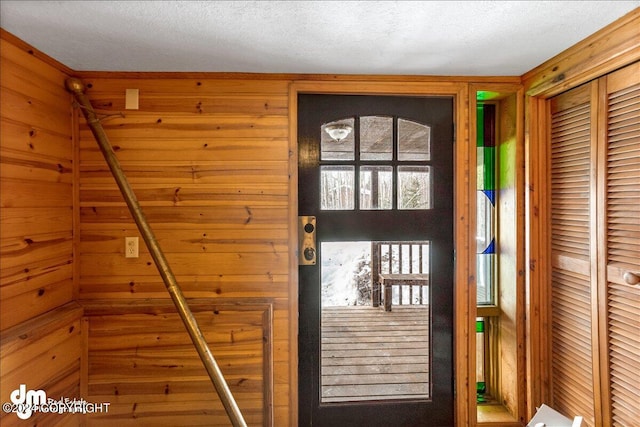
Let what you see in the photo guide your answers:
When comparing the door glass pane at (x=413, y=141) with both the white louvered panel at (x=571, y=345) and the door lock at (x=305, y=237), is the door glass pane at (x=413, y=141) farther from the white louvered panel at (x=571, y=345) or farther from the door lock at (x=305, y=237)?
the white louvered panel at (x=571, y=345)

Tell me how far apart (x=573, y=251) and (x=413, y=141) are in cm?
96

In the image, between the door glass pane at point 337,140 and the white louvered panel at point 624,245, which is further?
the door glass pane at point 337,140

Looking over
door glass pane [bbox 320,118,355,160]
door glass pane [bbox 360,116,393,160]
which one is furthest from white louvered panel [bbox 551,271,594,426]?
door glass pane [bbox 320,118,355,160]

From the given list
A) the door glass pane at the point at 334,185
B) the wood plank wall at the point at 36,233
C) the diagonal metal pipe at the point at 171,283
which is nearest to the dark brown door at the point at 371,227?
the door glass pane at the point at 334,185

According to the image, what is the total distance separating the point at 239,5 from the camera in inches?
50.4

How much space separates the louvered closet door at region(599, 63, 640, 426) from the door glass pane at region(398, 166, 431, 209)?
0.79 meters

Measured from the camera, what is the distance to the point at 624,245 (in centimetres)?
146

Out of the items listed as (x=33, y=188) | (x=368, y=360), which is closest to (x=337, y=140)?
(x=368, y=360)

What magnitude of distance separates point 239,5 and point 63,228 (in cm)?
138

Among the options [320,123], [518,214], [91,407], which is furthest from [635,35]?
[91,407]

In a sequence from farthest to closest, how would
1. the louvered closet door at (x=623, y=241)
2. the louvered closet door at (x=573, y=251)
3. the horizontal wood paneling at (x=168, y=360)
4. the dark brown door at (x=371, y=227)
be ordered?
1. the dark brown door at (x=371, y=227)
2. the horizontal wood paneling at (x=168, y=360)
3. the louvered closet door at (x=573, y=251)
4. the louvered closet door at (x=623, y=241)

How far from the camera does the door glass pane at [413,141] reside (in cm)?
201

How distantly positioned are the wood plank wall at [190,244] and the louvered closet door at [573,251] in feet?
4.63

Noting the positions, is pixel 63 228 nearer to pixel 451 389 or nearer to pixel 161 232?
pixel 161 232
